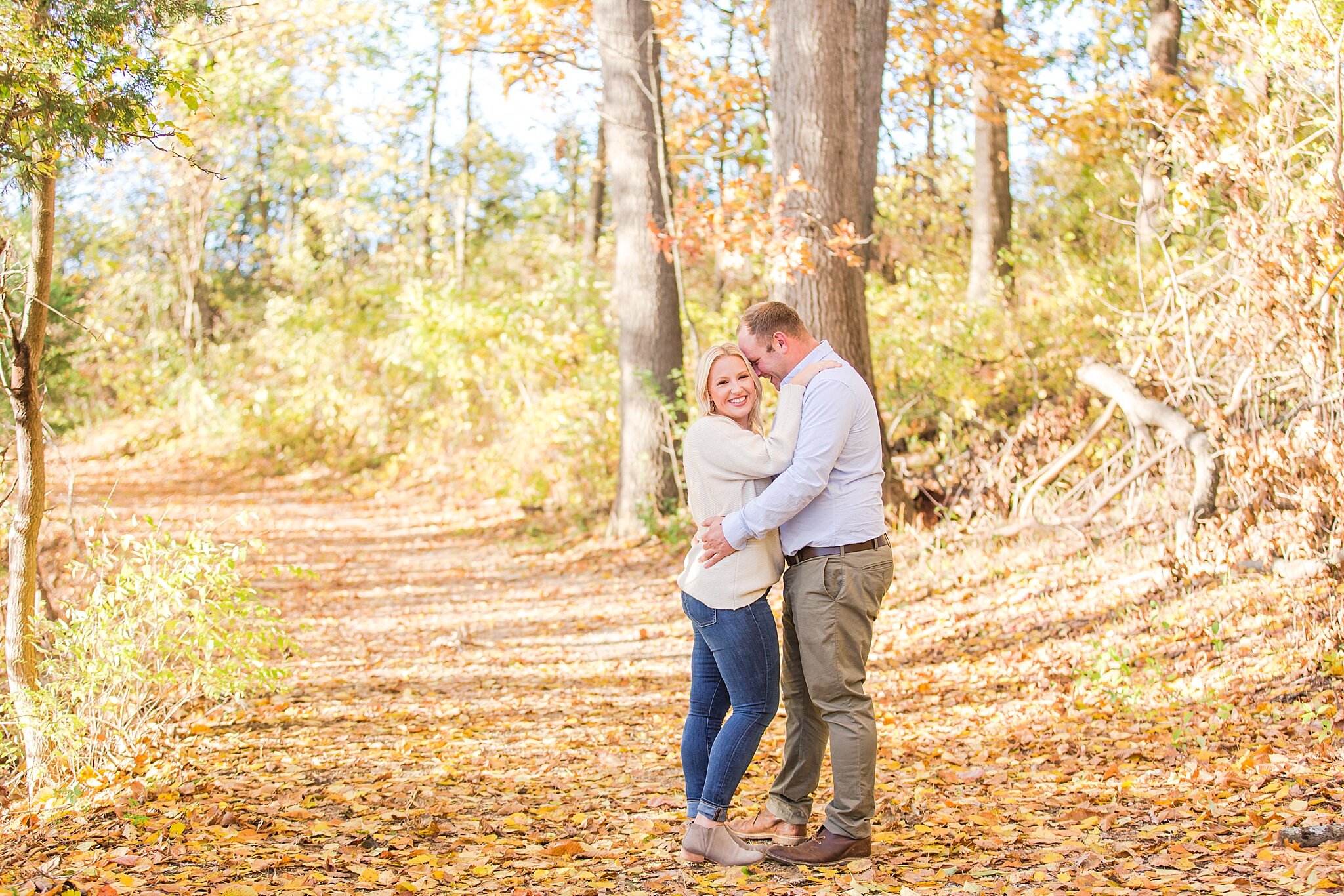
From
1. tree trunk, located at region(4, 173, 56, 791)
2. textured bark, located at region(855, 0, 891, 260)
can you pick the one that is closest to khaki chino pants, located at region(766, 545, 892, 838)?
tree trunk, located at region(4, 173, 56, 791)

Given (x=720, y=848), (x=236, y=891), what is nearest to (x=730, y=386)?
(x=720, y=848)

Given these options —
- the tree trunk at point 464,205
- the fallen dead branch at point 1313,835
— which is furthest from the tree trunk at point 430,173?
the fallen dead branch at point 1313,835

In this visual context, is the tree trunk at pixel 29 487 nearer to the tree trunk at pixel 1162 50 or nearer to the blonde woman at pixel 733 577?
the blonde woman at pixel 733 577

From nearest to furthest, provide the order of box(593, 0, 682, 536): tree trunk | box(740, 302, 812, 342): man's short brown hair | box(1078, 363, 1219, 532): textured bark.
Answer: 1. box(740, 302, 812, 342): man's short brown hair
2. box(1078, 363, 1219, 532): textured bark
3. box(593, 0, 682, 536): tree trunk

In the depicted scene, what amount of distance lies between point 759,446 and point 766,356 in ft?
1.17

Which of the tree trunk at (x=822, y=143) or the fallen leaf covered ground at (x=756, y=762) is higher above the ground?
the tree trunk at (x=822, y=143)

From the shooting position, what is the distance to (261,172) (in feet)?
84.3

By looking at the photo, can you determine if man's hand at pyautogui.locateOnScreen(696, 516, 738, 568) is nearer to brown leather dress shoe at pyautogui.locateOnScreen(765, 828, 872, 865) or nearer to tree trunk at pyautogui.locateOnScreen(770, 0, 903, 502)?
brown leather dress shoe at pyautogui.locateOnScreen(765, 828, 872, 865)

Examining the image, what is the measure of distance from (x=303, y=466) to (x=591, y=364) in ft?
28.3

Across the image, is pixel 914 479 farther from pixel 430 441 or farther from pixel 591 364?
pixel 430 441

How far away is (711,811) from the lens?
4.14 metres

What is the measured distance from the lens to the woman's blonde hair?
4.05 m

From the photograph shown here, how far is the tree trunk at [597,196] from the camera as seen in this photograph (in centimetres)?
2152

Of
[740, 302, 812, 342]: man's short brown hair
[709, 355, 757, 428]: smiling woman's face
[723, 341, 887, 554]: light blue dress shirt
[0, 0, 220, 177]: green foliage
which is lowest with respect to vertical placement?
[723, 341, 887, 554]: light blue dress shirt
